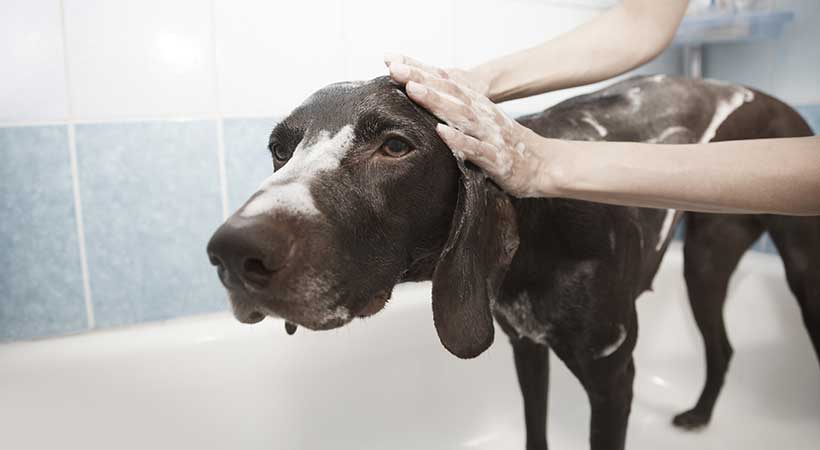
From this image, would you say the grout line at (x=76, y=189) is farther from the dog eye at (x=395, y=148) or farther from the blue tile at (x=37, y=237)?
the dog eye at (x=395, y=148)

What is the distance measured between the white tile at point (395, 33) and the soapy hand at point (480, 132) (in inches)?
41.3

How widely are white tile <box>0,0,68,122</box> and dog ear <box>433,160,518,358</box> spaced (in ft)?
3.81

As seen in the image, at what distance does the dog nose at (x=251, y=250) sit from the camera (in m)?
0.72

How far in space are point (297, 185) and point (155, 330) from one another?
1.04 meters

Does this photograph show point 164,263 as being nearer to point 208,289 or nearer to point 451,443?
point 208,289

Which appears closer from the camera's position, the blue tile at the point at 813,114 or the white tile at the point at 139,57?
the white tile at the point at 139,57

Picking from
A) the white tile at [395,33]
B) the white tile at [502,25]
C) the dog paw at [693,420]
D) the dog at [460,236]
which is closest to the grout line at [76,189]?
the white tile at [395,33]

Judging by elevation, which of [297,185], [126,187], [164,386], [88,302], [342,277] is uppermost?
[297,185]

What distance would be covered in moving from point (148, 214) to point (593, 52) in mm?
1182

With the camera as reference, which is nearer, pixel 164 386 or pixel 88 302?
pixel 164 386

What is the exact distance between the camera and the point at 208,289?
1836 millimetres

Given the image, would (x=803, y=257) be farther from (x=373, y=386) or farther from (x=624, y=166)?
(x=373, y=386)

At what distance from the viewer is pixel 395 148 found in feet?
2.93

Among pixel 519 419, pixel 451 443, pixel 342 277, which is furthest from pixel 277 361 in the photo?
pixel 342 277
